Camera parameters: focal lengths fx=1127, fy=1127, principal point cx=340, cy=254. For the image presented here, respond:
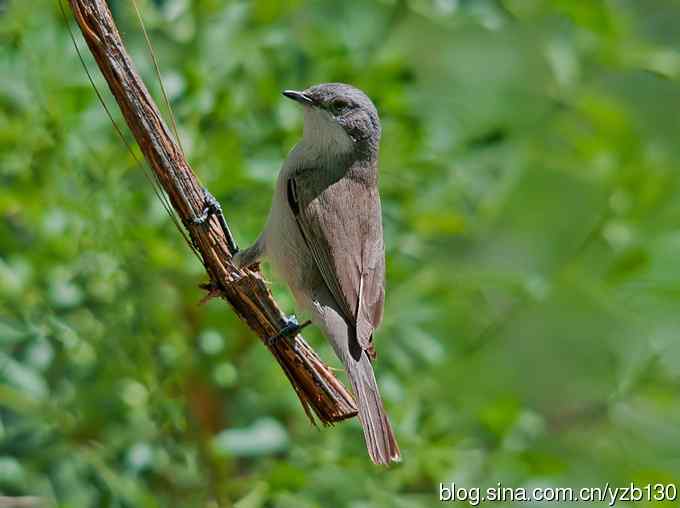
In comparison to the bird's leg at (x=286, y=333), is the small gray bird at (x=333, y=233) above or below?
above

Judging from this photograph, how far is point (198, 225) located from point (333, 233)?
101cm

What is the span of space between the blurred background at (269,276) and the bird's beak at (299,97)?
0.34m

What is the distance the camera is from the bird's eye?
13.3 feet

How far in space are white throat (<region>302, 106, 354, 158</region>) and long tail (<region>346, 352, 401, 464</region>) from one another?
2.79 feet

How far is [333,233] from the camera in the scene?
3.74 metres

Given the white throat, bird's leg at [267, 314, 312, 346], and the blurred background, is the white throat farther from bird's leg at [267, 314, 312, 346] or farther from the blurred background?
bird's leg at [267, 314, 312, 346]

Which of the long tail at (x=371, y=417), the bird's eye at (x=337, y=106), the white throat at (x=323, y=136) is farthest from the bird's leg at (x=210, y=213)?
the bird's eye at (x=337, y=106)

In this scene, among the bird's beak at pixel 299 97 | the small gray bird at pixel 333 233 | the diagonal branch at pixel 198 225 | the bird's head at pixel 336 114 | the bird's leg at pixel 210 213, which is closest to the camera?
the diagonal branch at pixel 198 225

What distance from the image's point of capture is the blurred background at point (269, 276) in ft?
13.3

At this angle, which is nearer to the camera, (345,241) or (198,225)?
(198,225)

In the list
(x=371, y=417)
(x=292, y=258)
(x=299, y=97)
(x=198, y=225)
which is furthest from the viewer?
Answer: (x=299, y=97)

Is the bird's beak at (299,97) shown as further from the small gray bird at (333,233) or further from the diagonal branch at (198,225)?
the diagonal branch at (198,225)

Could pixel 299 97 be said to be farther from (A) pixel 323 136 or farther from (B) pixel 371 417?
(B) pixel 371 417

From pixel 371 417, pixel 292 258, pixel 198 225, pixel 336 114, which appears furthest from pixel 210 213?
pixel 336 114
